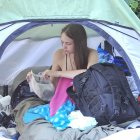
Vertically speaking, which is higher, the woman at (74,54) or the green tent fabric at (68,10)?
the green tent fabric at (68,10)

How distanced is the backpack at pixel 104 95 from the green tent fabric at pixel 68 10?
0.46 m

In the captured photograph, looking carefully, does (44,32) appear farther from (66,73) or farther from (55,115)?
(55,115)

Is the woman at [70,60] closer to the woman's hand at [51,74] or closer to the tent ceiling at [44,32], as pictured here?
the woman's hand at [51,74]

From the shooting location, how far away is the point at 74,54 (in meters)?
3.17

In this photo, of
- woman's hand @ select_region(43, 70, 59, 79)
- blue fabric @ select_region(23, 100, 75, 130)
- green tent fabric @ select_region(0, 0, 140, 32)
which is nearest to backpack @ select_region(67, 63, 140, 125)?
blue fabric @ select_region(23, 100, 75, 130)

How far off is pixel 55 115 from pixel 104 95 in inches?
16.2

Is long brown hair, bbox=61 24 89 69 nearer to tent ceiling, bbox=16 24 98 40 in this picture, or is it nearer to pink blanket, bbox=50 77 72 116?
pink blanket, bbox=50 77 72 116

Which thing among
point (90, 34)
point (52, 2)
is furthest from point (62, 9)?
point (90, 34)

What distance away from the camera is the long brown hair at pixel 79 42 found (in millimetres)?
3088

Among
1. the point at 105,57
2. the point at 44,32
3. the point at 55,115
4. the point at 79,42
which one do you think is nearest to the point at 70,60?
the point at 79,42

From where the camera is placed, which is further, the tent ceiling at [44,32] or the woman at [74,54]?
the tent ceiling at [44,32]

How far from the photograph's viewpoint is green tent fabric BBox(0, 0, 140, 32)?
100 inches

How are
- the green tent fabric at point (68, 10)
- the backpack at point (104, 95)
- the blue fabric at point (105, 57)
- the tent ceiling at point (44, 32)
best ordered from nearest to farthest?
the green tent fabric at point (68, 10), the backpack at point (104, 95), the blue fabric at point (105, 57), the tent ceiling at point (44, 32)

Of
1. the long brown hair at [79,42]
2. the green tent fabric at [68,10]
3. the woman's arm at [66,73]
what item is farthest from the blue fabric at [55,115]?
the green tent fabric at [68,10]
